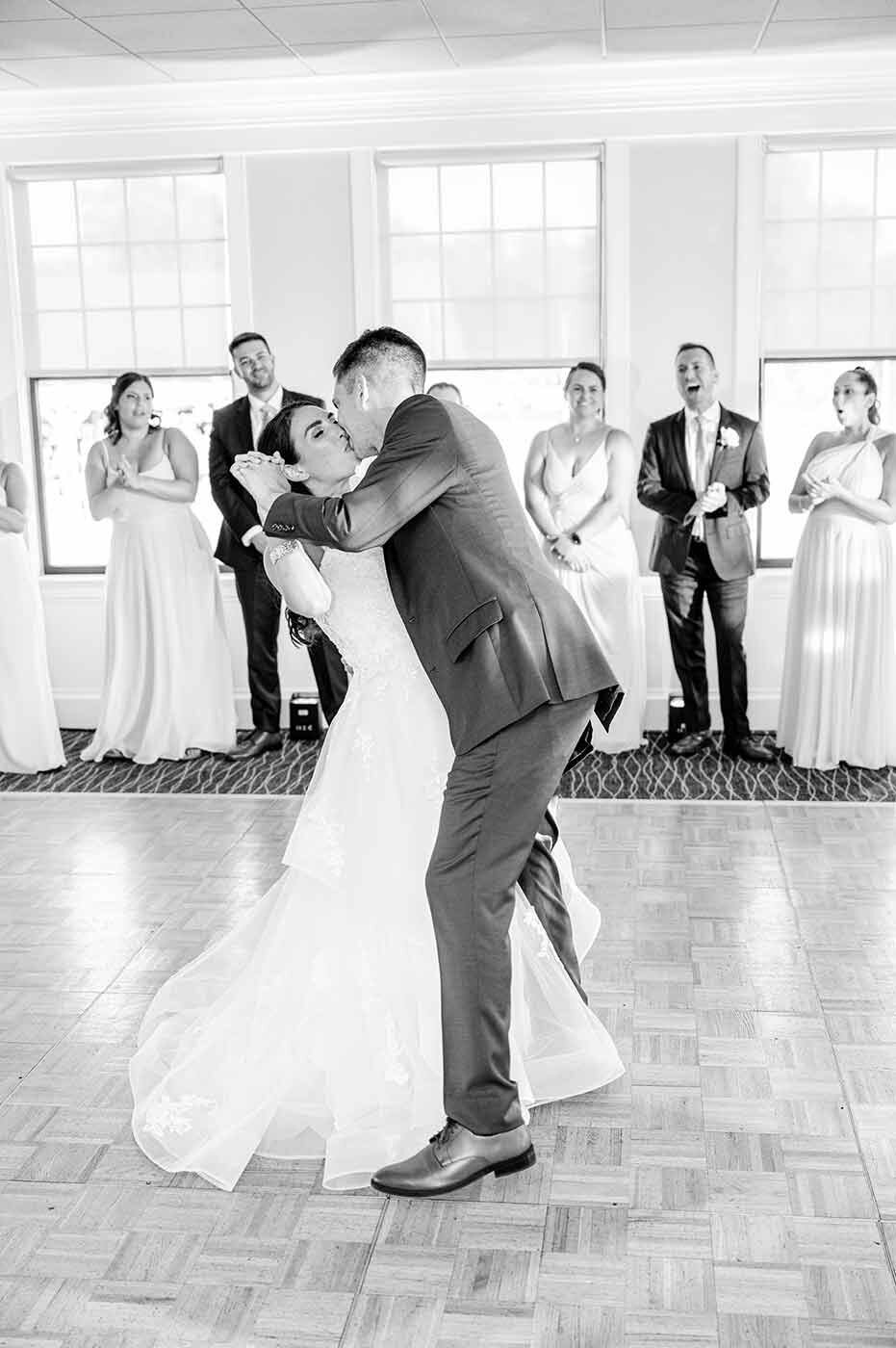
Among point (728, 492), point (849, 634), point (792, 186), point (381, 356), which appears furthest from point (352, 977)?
point (792, 186)

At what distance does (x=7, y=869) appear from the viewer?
5.05m

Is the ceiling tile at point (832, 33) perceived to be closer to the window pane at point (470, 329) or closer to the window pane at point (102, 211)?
the window pane at point (470, 329)

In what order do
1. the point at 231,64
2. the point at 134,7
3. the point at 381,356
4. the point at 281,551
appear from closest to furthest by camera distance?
the point at 381,356 → the point at 281,551 → the point at 134,7 → the point at 231,64

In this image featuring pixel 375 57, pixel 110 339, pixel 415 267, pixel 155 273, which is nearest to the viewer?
pixel 375 57

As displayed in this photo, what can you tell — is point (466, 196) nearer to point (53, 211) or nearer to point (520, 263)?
point (520, 263)

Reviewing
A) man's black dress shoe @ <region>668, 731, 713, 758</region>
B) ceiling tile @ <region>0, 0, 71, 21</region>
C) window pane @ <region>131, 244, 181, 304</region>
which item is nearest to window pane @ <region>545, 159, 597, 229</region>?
window pane @ <region>131, 244, 181, 304</region>

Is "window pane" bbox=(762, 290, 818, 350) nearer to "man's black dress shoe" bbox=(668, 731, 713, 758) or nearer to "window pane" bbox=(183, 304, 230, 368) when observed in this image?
"man's black dress shoe" bbox=(668, 731, 713, 758)

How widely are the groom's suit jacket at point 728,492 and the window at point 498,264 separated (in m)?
1.02

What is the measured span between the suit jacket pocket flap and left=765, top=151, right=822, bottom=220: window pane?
17.7 ft

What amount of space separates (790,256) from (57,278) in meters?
4.00

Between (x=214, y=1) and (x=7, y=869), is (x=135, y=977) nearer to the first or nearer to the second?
(x=7, y=869)

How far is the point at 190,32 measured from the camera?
633 cm

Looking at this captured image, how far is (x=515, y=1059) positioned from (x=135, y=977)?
143 centimetres

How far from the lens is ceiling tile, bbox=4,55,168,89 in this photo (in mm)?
6797
